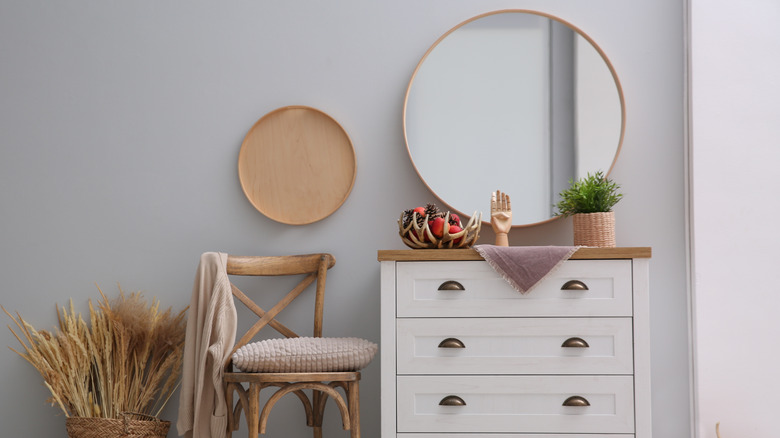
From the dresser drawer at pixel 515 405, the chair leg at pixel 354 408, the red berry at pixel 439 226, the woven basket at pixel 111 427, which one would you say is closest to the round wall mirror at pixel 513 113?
the red berry at pixel 439 226

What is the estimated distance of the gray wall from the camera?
254 centimetres

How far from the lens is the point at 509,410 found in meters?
2.04

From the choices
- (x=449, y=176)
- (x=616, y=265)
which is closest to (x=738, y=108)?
(x=616, y=265)

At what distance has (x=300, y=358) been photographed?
6.65 ft

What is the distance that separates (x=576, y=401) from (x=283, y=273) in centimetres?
111

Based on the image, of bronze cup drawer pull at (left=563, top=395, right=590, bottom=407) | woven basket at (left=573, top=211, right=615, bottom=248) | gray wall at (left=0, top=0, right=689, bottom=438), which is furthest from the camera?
gray wall at (left=0, top=0, right=689, bottom=438)

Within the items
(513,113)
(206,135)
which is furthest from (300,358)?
(513,113)

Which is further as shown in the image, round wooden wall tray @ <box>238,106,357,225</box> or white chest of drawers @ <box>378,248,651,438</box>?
round wooden wall tray @ <box>238,106,357,225</box>

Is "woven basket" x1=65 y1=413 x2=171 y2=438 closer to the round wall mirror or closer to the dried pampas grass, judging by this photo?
the dried pampas grass

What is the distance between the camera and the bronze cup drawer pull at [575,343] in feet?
6.62

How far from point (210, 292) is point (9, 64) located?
1336mm

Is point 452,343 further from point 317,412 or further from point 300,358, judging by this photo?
point 317,412

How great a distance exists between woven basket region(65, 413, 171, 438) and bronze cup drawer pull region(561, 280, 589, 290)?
1.50 metres

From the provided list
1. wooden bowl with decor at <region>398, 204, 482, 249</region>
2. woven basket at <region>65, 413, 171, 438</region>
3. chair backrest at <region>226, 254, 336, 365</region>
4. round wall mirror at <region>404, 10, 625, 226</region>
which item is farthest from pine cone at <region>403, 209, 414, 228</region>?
woven basket at <region>65, 413, 171, 438</region>
